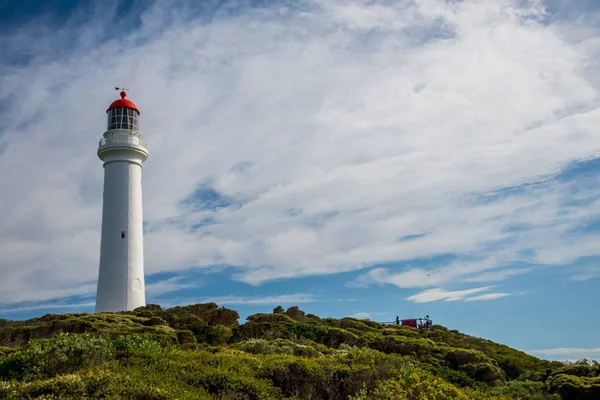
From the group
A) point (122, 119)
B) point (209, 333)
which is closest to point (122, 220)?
point (122, 119)

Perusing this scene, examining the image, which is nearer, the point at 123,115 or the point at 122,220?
the point at 122,220

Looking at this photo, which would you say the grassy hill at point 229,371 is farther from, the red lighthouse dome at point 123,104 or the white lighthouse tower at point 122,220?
the red lighthouse dome at point 123,104

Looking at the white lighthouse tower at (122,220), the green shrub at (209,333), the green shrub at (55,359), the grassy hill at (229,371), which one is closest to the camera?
the grassy hill at (229,371)

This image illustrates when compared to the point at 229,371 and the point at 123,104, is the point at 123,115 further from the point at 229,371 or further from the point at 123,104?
the point at 229,371

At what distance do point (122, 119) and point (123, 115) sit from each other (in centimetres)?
28

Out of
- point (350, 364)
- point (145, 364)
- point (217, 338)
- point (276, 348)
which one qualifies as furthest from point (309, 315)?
point (145, 364)

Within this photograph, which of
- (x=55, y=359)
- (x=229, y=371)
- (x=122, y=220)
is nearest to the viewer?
(x=229, y=371)

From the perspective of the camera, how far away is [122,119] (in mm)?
33938

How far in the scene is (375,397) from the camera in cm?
1080

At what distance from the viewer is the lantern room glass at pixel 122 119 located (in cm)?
3384

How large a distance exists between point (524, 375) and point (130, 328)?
15113 mm

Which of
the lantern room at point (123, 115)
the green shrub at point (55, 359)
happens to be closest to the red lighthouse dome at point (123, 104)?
the lantern room at point (123, 115)

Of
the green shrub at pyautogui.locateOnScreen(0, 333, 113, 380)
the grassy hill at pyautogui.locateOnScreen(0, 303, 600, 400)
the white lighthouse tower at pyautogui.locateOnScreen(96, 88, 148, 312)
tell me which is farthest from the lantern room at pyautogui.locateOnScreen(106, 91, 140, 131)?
the green shrub at pyautogui.locateOnScreen(0, 333, 113, 380)

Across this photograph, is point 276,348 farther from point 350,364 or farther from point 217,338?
point 217,338
